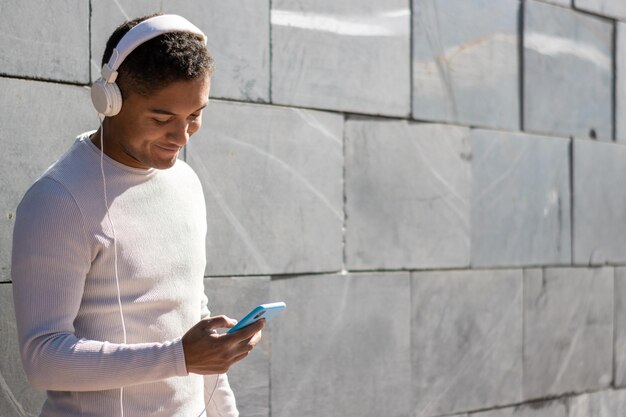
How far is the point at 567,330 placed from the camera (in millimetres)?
→ 6527

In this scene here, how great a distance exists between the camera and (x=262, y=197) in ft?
15.6

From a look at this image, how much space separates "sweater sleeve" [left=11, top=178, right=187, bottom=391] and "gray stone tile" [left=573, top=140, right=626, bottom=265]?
4.34 meters

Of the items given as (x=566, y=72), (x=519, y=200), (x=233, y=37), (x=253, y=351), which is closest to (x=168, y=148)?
(x=233, y=37)

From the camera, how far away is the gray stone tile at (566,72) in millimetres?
6324

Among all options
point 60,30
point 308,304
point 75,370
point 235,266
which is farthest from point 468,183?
point 75,370

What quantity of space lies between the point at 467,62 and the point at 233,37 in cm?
170

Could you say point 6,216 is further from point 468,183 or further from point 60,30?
point 468,183

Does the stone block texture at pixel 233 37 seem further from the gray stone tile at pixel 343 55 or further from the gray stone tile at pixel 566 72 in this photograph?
the gray stone tile at pixel 566 72

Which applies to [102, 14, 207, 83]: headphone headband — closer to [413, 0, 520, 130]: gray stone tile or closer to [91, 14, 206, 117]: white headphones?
[91, 14, 206, 117]: white headphones

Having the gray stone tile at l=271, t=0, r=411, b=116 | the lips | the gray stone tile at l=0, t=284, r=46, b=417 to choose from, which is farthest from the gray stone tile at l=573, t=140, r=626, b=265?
the lips

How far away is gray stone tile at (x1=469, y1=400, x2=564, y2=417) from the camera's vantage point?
5.99 metres

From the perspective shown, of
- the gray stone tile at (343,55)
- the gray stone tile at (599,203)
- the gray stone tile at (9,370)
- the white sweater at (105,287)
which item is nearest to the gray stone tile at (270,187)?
the gray stone tile at (343,55)

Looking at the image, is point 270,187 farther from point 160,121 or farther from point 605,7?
point 605,7

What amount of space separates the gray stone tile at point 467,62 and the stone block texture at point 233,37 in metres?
1.08
